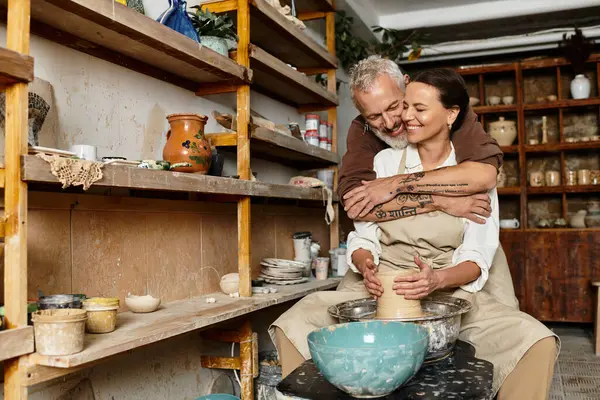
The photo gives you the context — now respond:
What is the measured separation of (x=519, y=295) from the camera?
548 cm

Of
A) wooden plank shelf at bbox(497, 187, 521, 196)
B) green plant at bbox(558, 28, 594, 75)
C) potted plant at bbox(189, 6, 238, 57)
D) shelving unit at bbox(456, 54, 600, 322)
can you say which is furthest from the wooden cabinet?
potted plant at bbox(189, 6, 238, 57)

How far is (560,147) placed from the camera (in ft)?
18.3

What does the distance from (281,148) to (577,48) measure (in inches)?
149

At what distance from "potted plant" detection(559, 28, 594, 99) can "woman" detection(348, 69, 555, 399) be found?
3808 millimetres

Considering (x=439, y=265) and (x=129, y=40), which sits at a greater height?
(x=129, y=40)

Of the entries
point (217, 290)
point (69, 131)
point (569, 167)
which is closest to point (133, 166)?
point (69, 131)

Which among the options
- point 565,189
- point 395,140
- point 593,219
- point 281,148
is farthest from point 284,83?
point 593,219

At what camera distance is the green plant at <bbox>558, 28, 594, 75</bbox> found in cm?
535

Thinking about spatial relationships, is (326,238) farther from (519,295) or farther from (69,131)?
(69,131)

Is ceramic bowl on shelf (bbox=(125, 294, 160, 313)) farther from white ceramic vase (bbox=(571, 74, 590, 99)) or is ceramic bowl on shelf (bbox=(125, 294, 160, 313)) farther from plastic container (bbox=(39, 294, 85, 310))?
white ceramic vase (bbox=(571, 74, 590, 99))

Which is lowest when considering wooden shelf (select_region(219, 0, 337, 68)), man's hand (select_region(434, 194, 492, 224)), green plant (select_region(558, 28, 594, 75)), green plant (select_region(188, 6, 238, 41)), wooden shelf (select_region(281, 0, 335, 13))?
man's hand (select_region(434, 194, 492, 224))

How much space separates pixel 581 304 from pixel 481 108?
2.19m

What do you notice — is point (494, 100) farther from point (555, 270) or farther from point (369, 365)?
point (369, 365)

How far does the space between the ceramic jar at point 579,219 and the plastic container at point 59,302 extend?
5076 millimetres
